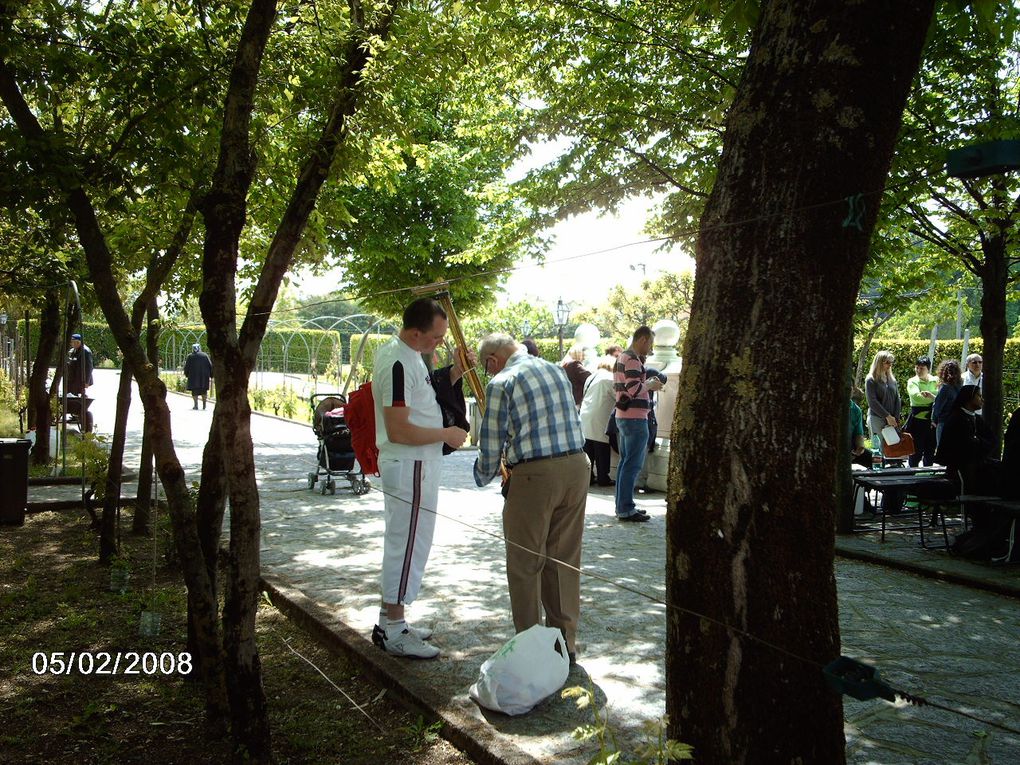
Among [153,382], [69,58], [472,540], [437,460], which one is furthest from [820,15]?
[472,540]

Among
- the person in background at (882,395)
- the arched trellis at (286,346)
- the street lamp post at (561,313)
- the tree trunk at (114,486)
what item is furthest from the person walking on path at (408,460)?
the arched trellis at (286,346)

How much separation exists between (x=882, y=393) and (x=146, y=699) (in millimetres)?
10655

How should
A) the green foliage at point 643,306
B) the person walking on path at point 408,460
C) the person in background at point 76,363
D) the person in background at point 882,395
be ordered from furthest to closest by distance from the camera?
the green foliage at point 643,306 → the person in background at point 76,363 → the person in background at point 882,395 → the person walking on path at point 408,460

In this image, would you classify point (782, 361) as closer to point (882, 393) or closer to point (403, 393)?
point (403, 393)

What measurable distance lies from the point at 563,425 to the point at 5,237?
31.9 ft

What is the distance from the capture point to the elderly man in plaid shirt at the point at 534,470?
4836 millimetres

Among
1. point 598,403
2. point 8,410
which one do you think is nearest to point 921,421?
point 598,403

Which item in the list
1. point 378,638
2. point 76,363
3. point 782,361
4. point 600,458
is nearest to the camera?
point 782,361

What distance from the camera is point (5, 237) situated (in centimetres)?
1159

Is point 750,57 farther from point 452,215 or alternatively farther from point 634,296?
point 634,296

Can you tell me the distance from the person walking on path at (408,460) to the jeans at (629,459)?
15.9ft

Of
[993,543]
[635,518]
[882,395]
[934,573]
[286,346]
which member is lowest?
[934,573]

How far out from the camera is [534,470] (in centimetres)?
484
